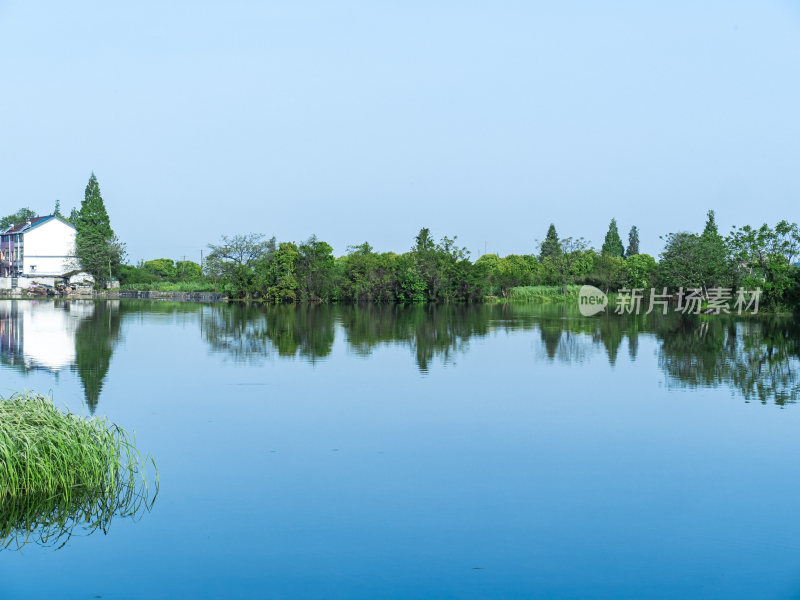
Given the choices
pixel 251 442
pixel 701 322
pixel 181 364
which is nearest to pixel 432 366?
pixel 181 364

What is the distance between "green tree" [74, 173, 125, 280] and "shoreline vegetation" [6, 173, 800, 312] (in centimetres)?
7

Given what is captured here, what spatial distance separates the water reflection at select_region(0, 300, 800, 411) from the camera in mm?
15289

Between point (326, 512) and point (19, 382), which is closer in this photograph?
point (326, 512)

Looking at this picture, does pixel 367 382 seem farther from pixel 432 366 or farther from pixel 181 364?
pixel 181 364

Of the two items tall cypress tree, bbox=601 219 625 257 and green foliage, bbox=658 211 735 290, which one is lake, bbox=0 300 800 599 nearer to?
green foliage, bbox=658 211 735 290

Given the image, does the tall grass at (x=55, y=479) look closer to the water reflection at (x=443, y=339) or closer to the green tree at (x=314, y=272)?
the water reflection at (x=443, y=339)

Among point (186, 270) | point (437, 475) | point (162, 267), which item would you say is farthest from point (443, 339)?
point (162, 267)

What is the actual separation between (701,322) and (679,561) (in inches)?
945

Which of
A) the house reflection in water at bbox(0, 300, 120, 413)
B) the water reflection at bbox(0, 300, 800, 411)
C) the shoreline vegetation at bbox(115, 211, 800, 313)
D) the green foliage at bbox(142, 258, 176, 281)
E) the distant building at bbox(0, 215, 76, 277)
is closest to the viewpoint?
the house reflection in water at bbox(0, 300, 120, 413)

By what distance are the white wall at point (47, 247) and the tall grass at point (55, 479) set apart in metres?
57.0

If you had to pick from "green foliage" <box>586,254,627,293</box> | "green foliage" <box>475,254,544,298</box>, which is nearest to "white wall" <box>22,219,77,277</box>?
"green foliage" <box>475,254,544,298</box>

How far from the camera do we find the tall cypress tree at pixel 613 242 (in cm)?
6625

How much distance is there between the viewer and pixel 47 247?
59656mm

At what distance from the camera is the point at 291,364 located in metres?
16.3
